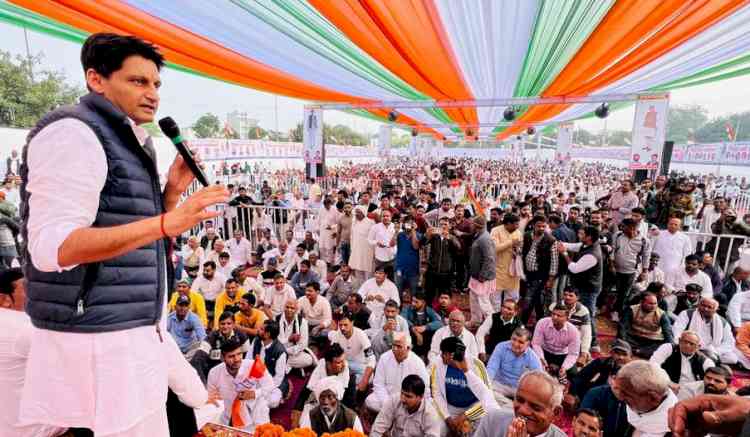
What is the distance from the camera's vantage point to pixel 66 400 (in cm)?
106

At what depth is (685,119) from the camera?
58.1 metres

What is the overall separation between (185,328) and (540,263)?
4.61 meters

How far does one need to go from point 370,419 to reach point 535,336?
2.08 m

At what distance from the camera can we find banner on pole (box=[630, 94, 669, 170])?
871 centimetres

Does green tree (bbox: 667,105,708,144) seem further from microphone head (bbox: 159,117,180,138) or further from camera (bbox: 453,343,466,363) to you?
microphone head (bbox: 159,117,180,138)

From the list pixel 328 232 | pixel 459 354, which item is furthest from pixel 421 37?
pixel 459 354

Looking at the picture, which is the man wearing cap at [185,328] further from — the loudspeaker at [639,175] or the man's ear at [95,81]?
the loudspeaker at [639,175]

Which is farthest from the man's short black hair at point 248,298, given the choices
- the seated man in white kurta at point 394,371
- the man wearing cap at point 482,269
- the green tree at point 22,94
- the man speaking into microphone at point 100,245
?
the green tree at point 22,94

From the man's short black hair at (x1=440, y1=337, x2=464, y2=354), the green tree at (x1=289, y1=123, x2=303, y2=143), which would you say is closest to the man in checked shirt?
the man's short black hair at (x1=440, y1=337, x2=464, y2=354)

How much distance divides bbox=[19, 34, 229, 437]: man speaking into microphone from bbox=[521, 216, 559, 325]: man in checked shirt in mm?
5059

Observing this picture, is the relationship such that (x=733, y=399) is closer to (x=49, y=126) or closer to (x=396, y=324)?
(x=49, y=126)

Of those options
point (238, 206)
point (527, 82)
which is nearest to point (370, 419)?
point (238, 206)

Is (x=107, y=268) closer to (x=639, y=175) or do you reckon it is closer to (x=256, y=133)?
(x=639, y=175)

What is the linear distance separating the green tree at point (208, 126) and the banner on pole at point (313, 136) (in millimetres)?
25128
